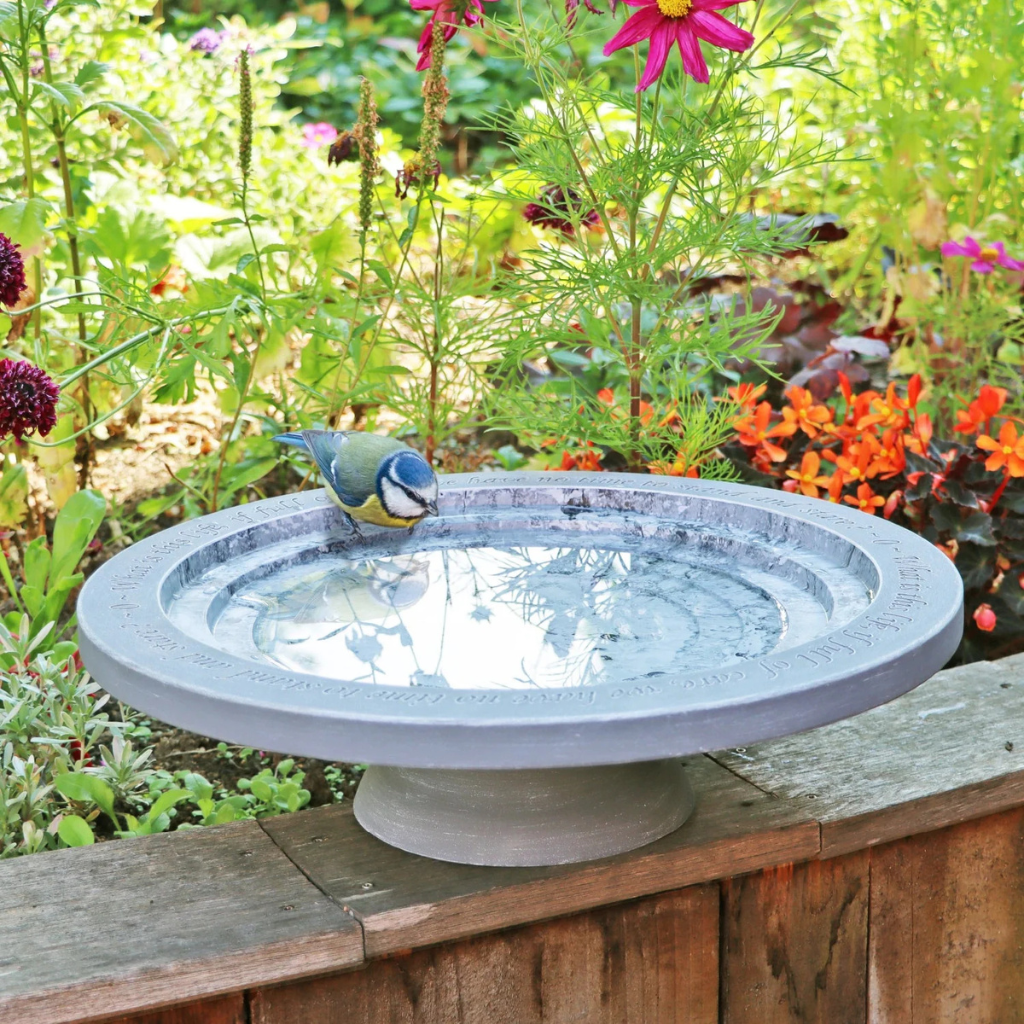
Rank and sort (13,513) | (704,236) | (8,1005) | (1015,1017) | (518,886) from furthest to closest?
(13,513) → (704,236) → (1015,1017) → (518,886) → (8,1005)

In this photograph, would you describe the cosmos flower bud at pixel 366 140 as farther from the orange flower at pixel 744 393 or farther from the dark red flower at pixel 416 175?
the orange flower at pixel 744 393

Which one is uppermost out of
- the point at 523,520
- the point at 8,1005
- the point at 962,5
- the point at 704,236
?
the point at 962,5

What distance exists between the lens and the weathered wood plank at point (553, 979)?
147cm

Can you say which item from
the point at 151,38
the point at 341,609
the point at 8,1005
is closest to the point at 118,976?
the point at 8,1005

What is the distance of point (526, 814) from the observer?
1538 mm

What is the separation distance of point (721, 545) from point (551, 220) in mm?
973

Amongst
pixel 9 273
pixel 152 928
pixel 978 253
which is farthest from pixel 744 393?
pixel 152 928

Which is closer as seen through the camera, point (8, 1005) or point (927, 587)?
point (8, 1005)

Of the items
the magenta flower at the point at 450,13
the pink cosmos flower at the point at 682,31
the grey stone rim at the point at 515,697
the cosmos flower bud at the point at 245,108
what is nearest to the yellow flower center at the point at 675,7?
the pink cosmos flower at the point at 682,31

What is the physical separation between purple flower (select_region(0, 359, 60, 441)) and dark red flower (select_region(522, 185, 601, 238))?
97 cm

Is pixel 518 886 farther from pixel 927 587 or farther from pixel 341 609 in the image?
pixel 927 587

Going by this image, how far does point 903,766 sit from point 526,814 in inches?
24.7

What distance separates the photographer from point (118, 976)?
1.34 meters

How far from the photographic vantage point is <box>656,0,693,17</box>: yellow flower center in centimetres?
198
